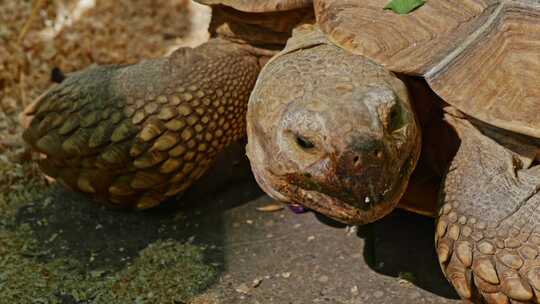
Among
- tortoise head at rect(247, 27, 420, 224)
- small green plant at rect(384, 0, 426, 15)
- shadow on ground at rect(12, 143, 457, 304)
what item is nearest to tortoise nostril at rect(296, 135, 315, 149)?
tortoise head at rect(247, 27, 420, 224)

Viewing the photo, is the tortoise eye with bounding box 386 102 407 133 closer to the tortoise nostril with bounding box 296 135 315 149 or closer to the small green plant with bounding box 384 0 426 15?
the tortoise nostril with bounding box 296 135 315 149

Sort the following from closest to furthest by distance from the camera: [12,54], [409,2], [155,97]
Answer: [409,2]
[155,97]
[12,54]

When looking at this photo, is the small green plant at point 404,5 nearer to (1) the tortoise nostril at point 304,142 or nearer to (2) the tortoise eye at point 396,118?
(2) the tortoise eye at point 396,118

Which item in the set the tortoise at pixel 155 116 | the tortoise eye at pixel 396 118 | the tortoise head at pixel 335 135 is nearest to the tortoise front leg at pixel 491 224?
the tortoise head at pixel 335 135

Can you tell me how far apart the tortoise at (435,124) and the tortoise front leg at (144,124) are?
55 cm

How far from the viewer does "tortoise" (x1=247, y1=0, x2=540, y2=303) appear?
2.17 metres

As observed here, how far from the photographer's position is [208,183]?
339 cm

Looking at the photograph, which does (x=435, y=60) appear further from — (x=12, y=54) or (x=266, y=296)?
(x=12, y=54)

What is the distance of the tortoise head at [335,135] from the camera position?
6.97 ft

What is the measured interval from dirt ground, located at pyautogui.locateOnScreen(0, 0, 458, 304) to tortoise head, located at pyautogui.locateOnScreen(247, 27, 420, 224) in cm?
49

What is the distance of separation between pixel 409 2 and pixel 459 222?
0.69 m

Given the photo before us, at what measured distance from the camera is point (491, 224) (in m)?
2.24

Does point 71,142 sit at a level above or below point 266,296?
above

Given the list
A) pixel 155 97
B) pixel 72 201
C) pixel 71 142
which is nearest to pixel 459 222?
pixel 155 97
